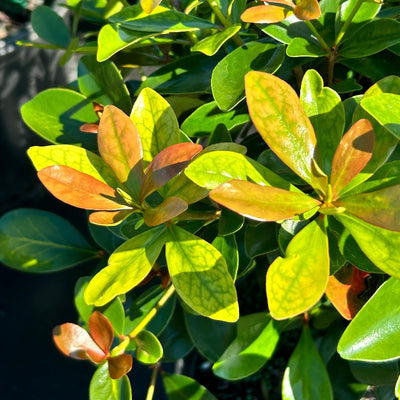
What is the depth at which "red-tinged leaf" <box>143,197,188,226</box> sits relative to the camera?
54 centimetres

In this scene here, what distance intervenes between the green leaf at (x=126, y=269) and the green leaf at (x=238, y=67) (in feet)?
0.63

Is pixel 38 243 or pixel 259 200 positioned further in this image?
pixel 38 243

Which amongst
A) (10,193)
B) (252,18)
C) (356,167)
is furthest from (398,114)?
(10,193)

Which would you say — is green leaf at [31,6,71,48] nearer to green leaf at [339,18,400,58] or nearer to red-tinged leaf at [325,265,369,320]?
green leaf at [339,18,400,58]

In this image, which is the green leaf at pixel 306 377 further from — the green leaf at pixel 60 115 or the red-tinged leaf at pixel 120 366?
the green leaf at pixel 60 115

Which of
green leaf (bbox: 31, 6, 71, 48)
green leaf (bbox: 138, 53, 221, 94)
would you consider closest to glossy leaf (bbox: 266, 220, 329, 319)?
green leaf (bbox: 138, 53, 221, 94)

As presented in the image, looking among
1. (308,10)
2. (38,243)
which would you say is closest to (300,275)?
(308,10)

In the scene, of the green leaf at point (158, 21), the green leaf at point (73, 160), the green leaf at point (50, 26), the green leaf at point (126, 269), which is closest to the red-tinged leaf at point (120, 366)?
the green leaf at point (126, 269)

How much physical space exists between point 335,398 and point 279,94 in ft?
2.50

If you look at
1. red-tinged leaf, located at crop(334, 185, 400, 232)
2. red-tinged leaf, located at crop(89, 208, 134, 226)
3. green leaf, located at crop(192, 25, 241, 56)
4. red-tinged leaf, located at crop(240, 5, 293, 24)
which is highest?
red-tinged leaf, located at crop(240, 5, 293, 24)

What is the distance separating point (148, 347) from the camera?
736mm

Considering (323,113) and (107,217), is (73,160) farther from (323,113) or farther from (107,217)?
(323,113)

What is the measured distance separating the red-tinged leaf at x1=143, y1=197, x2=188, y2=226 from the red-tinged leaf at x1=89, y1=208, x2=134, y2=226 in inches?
1.5

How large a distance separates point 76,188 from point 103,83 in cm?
29
